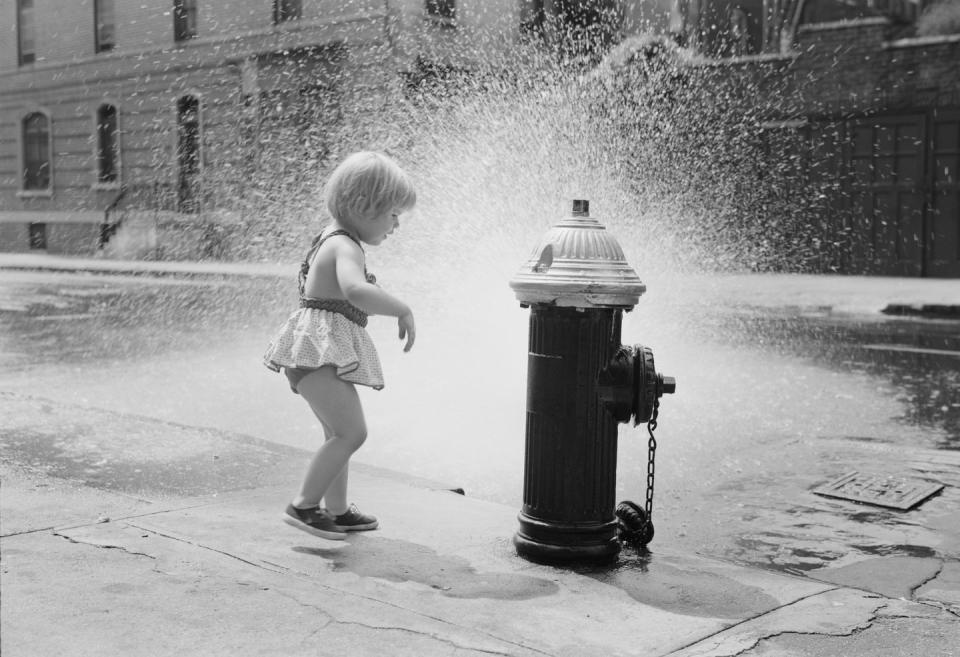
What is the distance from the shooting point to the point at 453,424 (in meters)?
6.80

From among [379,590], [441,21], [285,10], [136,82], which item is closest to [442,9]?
[441,21]

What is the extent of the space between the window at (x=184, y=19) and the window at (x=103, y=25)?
291 cm

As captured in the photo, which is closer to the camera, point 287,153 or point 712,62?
point 712,62

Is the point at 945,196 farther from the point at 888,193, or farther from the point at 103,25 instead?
the point at 103,25

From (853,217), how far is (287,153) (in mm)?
12038

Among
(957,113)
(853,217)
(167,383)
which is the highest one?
(957,113)

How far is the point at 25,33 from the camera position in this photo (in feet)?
109

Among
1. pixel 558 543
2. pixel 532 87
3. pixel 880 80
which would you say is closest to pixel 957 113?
pixel 880 80

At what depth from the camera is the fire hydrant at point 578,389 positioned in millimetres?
3791

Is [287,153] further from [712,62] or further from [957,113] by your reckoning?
[957,113]

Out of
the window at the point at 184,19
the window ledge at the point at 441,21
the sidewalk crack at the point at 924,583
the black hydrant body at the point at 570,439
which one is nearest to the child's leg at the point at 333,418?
the black hydrant body at the point at 570,439

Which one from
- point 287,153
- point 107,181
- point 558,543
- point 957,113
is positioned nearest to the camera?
point 558,543

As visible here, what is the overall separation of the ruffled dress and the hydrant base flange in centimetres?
75

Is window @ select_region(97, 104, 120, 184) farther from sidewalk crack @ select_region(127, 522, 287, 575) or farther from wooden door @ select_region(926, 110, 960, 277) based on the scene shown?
sidewalk crack @ select_region(127, 522, 287, 575)
